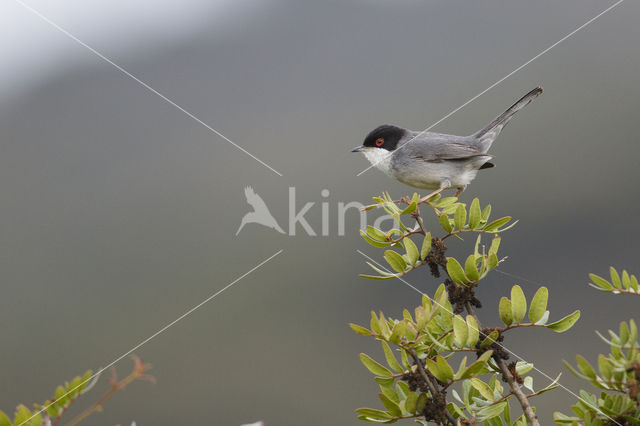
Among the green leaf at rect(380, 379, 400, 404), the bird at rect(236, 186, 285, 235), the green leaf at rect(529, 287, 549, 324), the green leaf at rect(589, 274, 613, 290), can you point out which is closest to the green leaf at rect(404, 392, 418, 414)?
the green leaf at rect(380, 379, 400, 404)

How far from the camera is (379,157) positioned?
5281 mm

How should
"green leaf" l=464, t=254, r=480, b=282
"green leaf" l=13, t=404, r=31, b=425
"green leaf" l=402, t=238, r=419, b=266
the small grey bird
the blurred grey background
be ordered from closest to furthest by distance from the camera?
"green leaf" l=13, t=404, r=31, b=425 → "green leaf" l=464, t=254, r=480, b=282 → "green leaf" l=402, t=238, r=419, b=266 → the small grey bird → the blurred grey background

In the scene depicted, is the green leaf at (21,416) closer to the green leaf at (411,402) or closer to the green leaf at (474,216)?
the green leaf at (411,402)

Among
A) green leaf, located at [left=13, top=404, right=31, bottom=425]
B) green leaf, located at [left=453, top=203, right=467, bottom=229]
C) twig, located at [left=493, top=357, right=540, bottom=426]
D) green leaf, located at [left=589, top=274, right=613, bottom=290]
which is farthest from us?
green leaf, located at [left=453, top=203, right=467, bottom=229]

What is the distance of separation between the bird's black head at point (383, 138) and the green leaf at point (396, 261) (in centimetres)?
277

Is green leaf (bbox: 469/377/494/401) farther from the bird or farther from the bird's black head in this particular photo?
the bird's black head

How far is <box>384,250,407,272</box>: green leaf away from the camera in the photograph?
8.44 ft

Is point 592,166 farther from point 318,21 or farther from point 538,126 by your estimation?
point 318,21

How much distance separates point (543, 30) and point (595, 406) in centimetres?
4855

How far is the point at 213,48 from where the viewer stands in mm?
55344

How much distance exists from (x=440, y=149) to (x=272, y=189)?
34387 mm

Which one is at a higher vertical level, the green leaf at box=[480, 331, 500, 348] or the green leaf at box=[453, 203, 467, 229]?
the green leaf at box=[453, 203, 467, 229]

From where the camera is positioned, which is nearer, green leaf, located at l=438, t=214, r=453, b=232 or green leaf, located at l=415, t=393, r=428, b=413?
green leaf, located at l=415, t=393, r=428, b=413

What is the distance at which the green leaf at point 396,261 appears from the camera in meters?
2.57
